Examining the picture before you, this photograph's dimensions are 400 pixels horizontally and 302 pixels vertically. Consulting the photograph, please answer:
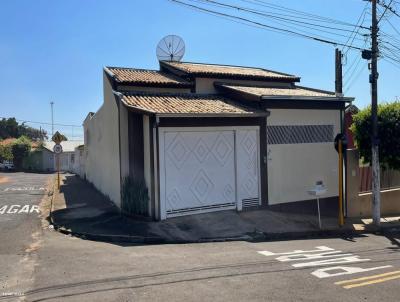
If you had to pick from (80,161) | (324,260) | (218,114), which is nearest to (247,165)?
(218,114)

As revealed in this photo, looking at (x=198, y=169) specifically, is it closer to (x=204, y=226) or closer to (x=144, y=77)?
(x=204, y=226)

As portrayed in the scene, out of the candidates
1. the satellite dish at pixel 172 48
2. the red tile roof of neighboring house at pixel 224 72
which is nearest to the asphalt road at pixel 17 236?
the red tile roof of neighboring house at pixel 224 72

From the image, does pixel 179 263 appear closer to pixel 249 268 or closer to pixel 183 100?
pixel 249 268

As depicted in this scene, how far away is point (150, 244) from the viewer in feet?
34.4

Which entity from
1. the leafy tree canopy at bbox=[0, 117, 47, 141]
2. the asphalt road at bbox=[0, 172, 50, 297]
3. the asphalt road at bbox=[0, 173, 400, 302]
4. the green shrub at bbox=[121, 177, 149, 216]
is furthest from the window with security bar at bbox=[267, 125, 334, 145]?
the leafy tree canopy at bbox=[0, 117, 47, 141]

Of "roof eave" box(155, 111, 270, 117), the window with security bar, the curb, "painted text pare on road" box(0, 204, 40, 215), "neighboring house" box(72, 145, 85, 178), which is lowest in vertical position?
the curb

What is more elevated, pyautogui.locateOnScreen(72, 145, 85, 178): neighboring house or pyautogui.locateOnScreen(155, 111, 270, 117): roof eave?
pyautogui.locateOnScreen(155, 111, 270, 117): roof eave

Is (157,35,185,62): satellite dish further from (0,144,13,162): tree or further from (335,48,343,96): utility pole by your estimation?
(0,144,13,162): tree

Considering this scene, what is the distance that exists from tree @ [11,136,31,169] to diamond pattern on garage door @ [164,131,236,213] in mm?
48444

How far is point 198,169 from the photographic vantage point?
13.1 metres

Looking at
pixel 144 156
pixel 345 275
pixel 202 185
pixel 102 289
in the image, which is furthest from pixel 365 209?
pixel 102 289

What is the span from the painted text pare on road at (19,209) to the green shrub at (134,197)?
4.14 m

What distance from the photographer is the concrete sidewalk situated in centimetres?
1116

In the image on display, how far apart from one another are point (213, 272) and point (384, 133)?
9.72 meters
